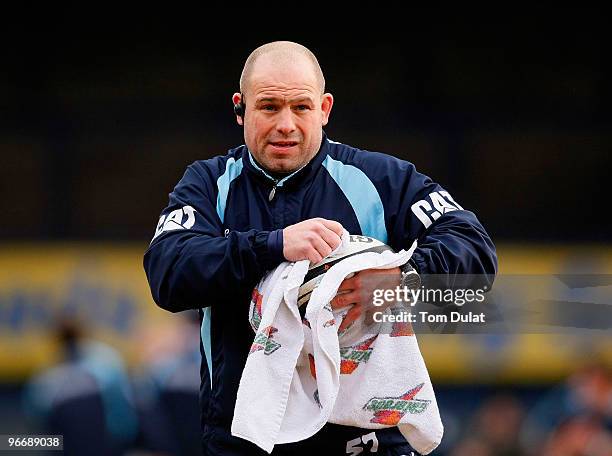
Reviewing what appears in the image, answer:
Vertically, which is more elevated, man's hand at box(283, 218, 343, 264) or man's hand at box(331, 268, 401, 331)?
man's hand at box(283, 218, 343, 264)

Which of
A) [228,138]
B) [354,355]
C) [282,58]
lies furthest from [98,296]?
[354,355]

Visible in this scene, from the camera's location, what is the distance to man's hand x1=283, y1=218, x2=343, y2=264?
2949 mm

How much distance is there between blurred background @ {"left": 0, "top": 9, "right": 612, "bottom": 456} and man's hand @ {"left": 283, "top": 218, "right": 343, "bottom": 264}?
604 centimetres

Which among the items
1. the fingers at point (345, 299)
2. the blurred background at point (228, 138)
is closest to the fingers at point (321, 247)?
the fingers at point (345, 299)

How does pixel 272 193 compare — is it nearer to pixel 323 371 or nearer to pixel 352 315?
pixel 352 315

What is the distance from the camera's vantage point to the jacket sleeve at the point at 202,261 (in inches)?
118

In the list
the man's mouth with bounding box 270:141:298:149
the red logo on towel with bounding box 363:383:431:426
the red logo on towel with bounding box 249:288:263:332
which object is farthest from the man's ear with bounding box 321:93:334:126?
the red logo on towel with bounding box 363:383:431:426

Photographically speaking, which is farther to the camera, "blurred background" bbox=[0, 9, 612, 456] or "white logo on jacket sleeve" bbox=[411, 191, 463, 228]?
"blurred background" bbox=[0, 9, 612, 456]

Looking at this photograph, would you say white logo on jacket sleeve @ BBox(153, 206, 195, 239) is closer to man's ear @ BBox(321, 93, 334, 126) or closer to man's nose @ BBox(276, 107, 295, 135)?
man's nose @ BBox(276, 107, 295, 135)

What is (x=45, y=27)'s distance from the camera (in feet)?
32.2

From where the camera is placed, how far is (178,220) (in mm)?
3207

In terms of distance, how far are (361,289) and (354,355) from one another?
7.1 inches

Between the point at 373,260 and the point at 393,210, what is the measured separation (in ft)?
1.05

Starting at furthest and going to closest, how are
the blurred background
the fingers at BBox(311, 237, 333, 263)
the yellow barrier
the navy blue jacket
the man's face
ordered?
1. the blurred background
2. the yellow barrier
3. the man's face
4. the navy blue jacket
5. the fingers at BBox(311, 237, 333, 263)
